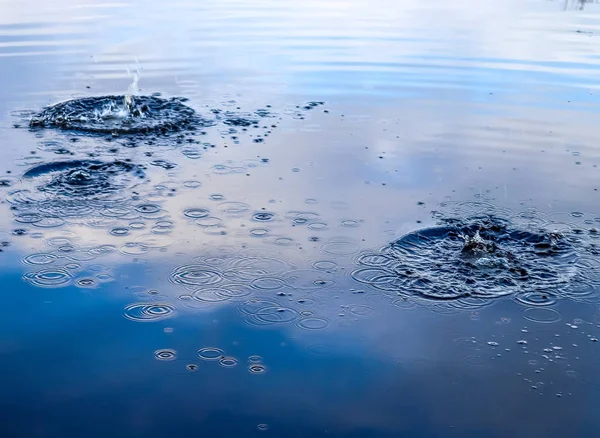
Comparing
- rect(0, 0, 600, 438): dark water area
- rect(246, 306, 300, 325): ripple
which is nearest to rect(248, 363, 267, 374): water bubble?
rect(0, 0, 600, 438): dark water area

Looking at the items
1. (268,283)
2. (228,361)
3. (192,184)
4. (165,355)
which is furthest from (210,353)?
(192,184)

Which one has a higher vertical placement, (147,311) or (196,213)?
(196,213)

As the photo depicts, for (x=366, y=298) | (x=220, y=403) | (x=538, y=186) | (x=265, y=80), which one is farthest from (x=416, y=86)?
(x=220, y=403)

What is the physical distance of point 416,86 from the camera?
566 inches

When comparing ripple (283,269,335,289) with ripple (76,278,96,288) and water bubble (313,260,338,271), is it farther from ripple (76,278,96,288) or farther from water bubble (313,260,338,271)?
ripple (76,278,96,288)

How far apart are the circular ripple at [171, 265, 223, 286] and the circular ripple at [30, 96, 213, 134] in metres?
4.44

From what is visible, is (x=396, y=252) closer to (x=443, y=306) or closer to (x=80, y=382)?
(x=443, y=306)

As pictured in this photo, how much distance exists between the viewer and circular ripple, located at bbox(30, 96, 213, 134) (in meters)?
10.7

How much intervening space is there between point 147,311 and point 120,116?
592 cm

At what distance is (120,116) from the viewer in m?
11.3

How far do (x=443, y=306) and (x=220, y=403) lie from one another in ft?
7.64

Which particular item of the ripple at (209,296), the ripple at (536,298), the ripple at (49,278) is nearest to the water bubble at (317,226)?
the ripple at (209,296)

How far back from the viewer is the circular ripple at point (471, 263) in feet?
21.7

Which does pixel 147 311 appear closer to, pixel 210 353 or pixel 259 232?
pixel 210 353
